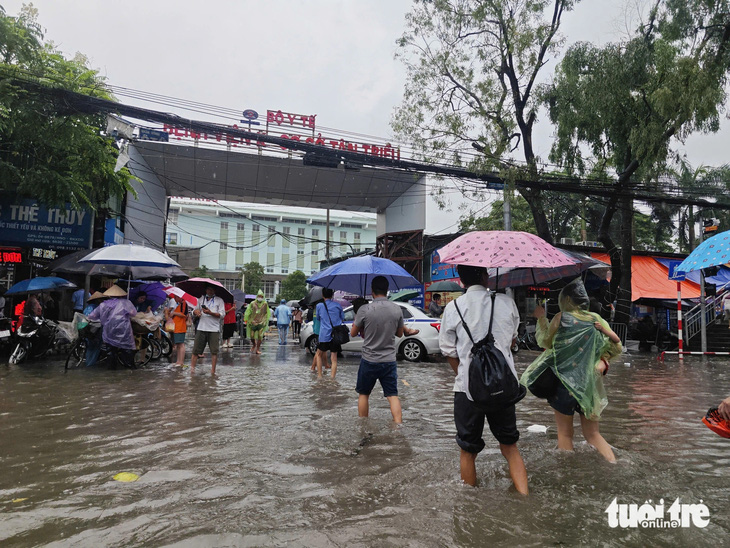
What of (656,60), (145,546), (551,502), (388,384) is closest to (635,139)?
(656,60)

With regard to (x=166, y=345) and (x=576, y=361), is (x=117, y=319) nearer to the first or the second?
(x=166, y=345)

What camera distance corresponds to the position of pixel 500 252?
368cm

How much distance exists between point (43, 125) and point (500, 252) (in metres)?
12.4

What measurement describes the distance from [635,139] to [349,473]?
46.6ft

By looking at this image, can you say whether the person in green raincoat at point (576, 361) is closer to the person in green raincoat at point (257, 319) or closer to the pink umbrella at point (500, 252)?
the pink umbrella at point (500, 252)

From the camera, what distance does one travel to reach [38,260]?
15211mm

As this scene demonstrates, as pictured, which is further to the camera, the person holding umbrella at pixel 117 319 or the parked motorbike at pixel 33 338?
the parked motorbike at pixel 33 338

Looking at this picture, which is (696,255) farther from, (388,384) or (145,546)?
(145,546)

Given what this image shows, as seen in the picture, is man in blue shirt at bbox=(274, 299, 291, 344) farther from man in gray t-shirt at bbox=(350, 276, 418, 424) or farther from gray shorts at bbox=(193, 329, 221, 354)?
man in gray t-shirt at bbox=(350, 276, 418, 424)

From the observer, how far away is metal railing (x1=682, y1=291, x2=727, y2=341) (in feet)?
56.3

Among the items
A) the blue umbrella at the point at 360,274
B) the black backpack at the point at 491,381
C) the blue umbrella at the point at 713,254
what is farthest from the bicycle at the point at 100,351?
the blue umbrella at the point at 713,254

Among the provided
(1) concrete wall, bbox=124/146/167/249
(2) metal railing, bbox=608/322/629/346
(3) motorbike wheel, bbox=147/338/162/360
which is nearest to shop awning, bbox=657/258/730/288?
(2) metal railing, bbox=608/322/629/346

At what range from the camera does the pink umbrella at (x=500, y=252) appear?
358 cm

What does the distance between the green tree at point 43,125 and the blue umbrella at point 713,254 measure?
1267 cm
